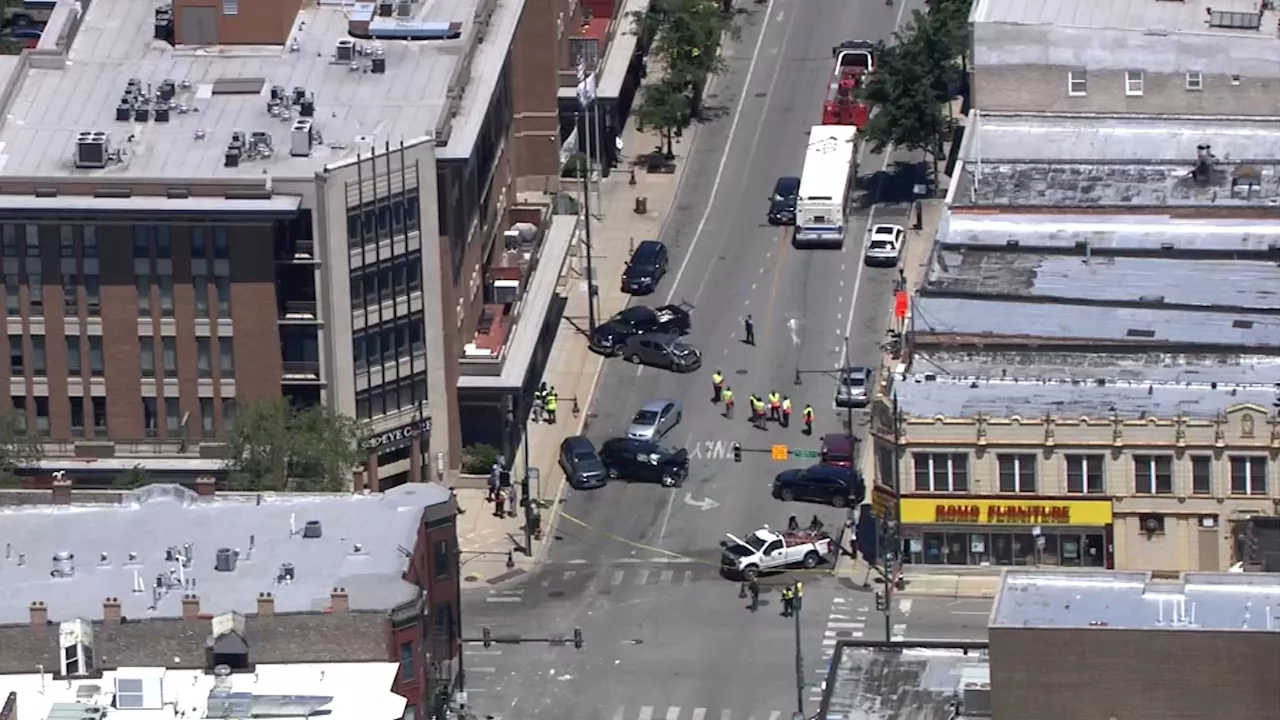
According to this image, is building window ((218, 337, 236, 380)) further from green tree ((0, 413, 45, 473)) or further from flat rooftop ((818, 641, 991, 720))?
flat rooftop ((818, 641, 991, 720))

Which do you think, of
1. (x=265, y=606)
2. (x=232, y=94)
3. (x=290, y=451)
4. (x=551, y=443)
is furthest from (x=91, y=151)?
(x=265, y=606)

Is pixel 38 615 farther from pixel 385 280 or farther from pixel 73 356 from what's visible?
pixel 385 280

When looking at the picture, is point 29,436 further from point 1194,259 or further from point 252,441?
point 1194,259

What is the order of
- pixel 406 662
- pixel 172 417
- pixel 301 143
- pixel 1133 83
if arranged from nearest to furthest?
pixel 406 662 < pixel 172 417 < pixel 301 143 < pixel 1133 83

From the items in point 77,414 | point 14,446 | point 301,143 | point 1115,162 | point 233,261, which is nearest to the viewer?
point 14,446

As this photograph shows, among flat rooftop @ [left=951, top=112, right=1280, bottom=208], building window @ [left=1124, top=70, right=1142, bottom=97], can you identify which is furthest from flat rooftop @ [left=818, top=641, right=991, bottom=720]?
building window @ [left=1124, top=70, right=1142, bottom=97]

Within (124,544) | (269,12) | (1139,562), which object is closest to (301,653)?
(124,544)

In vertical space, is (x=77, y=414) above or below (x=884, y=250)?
below
